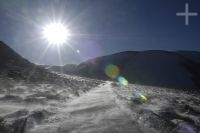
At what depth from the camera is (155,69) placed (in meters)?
66.7

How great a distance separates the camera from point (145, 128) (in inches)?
209

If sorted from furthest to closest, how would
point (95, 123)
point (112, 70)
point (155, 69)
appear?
point (112, 70)
point (155, 69)
point (95, 123)

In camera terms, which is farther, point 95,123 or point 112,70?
point 112,70

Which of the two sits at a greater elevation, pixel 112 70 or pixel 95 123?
pixel 112 70

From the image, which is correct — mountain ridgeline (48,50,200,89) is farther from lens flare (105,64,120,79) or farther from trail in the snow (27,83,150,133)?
trail in the snow (27,83,150,133)

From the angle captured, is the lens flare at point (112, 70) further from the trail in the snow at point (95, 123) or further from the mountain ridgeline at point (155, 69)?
the trail in the snow at point (95, 123)

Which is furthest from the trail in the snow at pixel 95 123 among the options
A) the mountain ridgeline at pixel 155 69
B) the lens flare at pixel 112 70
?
the lens flare at pixel 112 70

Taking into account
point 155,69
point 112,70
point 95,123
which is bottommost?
point 95,123

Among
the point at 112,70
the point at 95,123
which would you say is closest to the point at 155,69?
the point at 112,70

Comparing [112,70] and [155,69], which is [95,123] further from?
[112,70]

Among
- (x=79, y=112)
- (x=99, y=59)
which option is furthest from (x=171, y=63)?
(x=79, y=112)

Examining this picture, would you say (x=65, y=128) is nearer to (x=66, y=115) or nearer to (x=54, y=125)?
(x=54, y=125)

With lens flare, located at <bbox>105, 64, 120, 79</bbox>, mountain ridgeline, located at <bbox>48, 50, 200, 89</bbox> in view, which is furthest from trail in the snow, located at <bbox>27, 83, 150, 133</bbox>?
lens flare, located at <bbox>105, 64, 120, 79</bbox>

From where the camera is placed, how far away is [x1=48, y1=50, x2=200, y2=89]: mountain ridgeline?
58.9m
